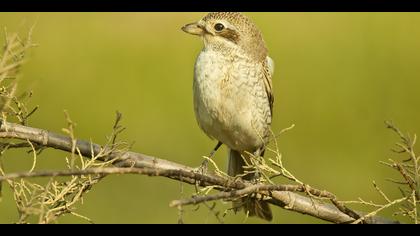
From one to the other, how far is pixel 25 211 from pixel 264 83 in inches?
77.6

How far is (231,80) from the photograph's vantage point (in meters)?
3.69

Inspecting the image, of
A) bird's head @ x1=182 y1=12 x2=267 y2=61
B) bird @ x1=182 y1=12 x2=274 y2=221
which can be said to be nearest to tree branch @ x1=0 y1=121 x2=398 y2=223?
bird @ x1=182 y1=12 x2=274 y2=221

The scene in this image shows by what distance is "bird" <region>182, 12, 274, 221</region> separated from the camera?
369 cm

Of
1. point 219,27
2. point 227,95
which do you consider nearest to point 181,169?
point 227,95

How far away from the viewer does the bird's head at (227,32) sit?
3779mm

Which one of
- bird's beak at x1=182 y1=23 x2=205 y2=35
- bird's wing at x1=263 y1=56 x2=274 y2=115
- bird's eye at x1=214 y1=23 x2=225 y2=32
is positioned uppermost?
bird's eye at x1=214 y1=23 x2=225 y2=32

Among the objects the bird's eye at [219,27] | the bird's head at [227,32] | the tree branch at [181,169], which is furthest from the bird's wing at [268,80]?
the tree branch at [181,169]

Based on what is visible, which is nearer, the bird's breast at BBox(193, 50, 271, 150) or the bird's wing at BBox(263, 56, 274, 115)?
the bird's breast at BBox(193, 50, 271, 150)

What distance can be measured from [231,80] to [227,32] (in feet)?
0.81

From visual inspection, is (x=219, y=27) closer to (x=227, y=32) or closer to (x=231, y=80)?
(x=227, y=32)

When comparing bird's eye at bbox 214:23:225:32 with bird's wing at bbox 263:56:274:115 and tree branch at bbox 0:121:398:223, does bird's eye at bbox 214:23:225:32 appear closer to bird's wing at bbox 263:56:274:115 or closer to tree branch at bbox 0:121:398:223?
bird's wing at bbox 263:56:274:115

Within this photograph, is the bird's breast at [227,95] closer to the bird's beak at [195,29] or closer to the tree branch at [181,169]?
the bird's beak at [195,29]

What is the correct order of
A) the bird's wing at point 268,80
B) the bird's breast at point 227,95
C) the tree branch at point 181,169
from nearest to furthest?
the tree branch at point 181,169 < the bird's breast at point 227,95 < the bird's wing at point 268,80

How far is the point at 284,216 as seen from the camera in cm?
571
